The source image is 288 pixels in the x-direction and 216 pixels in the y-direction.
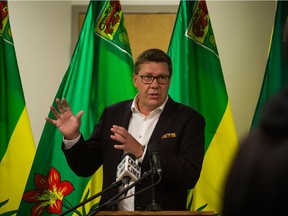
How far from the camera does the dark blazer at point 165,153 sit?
8.04 feet

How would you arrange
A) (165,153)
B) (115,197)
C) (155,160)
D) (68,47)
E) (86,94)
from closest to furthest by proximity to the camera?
1. (115,197)
2. (155,160)
3. (165,153)
4. (86,94)
5. (68,47)

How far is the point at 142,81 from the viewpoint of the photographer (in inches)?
108

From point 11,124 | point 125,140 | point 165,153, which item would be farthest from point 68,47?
point 125,140

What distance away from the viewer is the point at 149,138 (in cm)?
262

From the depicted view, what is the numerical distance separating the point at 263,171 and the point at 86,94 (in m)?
3.41

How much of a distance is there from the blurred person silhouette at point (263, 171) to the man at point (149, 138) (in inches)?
75.8

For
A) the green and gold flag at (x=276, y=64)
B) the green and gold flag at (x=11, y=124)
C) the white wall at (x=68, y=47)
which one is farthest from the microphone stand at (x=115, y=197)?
the white wall at (x=68, y=47)

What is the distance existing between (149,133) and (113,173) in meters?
0.26

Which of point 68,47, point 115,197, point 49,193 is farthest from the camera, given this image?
point 68,47

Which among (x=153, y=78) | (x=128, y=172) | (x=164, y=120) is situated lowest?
(x=128, y=172)

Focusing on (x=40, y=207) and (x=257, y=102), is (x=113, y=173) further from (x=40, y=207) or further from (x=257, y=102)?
(x=257, y=102)

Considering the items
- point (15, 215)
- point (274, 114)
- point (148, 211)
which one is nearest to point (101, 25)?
point (15, 215)

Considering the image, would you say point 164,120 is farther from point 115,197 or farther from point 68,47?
point 68,47

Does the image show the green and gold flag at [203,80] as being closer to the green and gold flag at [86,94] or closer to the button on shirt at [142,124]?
the green and gold flag at [86,94]
